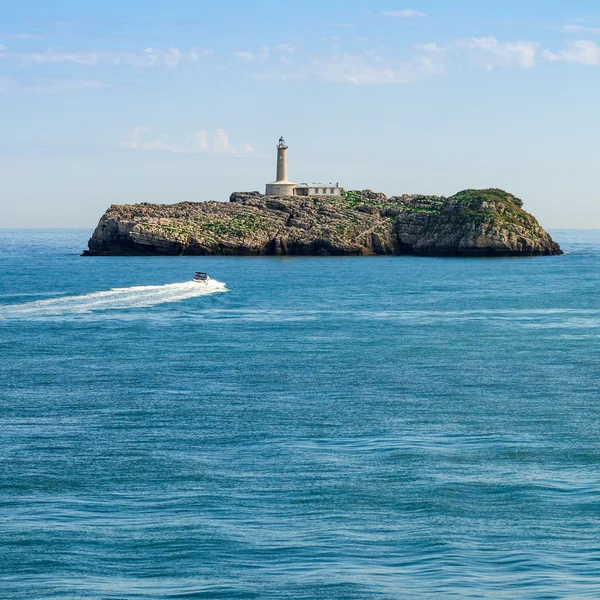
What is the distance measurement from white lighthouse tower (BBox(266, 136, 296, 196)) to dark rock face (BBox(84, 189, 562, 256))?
9568mm

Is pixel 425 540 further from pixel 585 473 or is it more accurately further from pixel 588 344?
pixel 588 344

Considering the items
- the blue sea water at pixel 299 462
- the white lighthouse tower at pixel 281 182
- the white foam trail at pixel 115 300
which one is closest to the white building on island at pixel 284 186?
the white lighthouse tower at pixel 281 182

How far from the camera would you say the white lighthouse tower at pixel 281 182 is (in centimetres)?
19575

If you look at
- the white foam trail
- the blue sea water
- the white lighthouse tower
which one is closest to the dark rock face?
the white lighthouse tower

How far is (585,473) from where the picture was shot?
26.7 m

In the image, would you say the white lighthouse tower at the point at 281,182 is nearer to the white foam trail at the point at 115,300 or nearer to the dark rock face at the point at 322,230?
the dark rock face at the point at 322,230

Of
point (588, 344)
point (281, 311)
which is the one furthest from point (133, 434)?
point (281, 311)

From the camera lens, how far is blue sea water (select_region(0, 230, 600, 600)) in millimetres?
20016

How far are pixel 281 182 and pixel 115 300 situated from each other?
389 feet

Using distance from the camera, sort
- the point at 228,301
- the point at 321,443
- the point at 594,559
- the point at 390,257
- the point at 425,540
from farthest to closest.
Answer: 1. the point at 390,257
2. the point at 228,301
3. the point at 321,443
4. the point at 425,540
5. the point at 594,559

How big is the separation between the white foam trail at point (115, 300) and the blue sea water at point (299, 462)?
32.4 ft

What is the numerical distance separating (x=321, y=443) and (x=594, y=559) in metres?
11.1

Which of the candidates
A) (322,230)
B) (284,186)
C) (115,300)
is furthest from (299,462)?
(284,186)

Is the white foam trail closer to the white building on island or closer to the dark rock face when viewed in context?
the dark rock face
